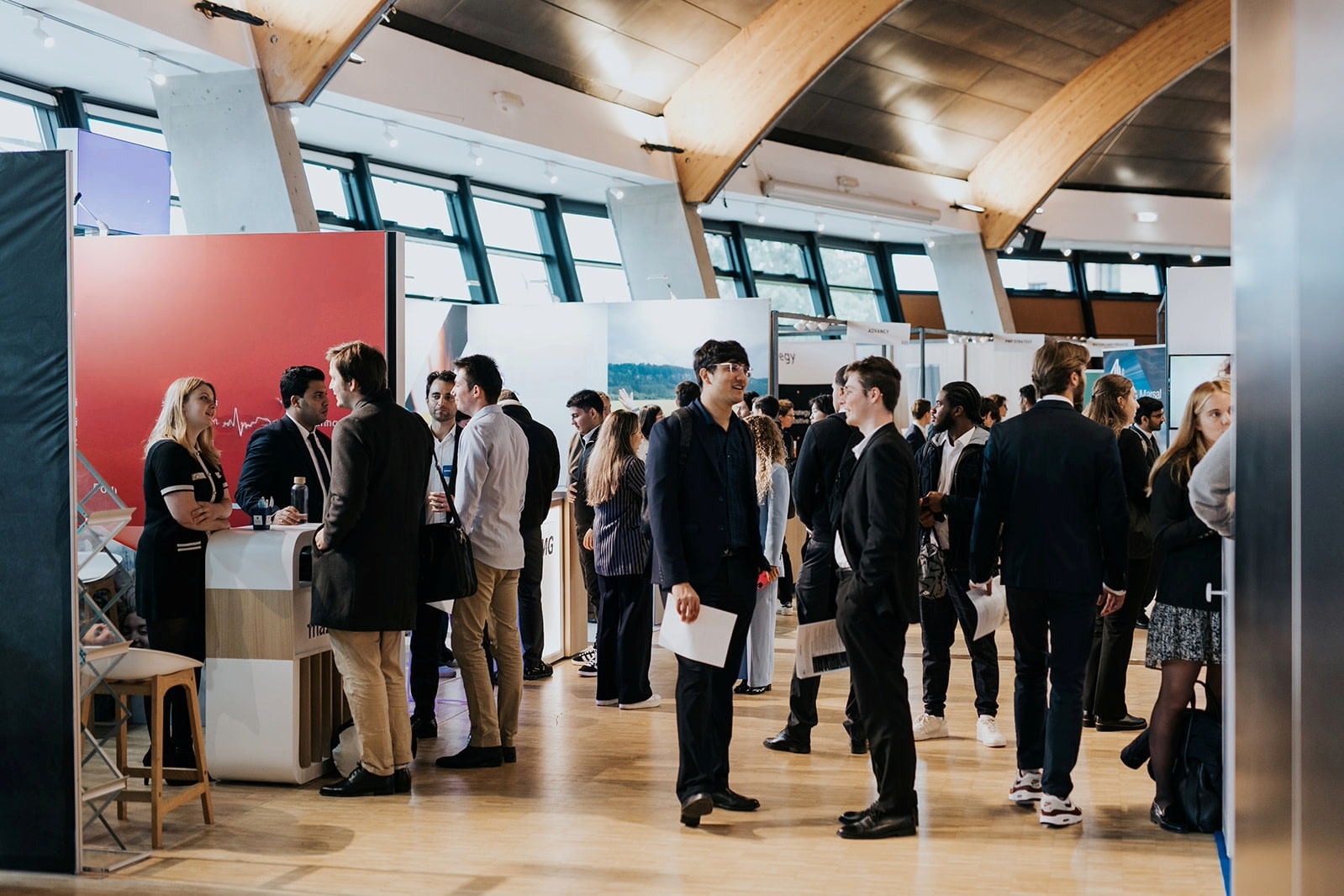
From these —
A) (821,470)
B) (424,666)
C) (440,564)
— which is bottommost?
(424,666)

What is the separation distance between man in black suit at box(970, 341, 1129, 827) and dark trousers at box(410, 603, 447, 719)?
2.50 meters

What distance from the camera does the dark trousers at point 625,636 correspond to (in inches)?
227

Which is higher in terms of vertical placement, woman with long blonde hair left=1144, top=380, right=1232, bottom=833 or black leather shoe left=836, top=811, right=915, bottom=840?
woman with long blonde hair left=1144, top=380, right=1232, bottom=833

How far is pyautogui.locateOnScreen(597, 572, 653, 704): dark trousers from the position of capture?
5.78 m

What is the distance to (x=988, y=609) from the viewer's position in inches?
189

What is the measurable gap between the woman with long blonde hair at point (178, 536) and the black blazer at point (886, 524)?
2.32 m

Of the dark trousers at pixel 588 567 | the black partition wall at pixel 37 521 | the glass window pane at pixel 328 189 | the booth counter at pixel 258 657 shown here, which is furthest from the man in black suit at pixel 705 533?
the glass window pane at pixel 328 189

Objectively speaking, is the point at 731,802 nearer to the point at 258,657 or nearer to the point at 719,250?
the point at 258,657

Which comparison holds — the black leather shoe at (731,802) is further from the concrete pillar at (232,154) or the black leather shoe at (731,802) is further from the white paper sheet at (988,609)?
the concrete pillar at (232,154)

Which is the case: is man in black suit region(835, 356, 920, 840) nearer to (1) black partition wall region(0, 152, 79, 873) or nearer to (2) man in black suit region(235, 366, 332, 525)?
(2) man in black suit region(235, 366, 332, 525)

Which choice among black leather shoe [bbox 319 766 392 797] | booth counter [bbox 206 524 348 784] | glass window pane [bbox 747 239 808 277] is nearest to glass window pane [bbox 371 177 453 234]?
glass window pane [bbox 747 239 808 277]

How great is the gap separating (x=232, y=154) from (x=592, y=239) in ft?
18.1

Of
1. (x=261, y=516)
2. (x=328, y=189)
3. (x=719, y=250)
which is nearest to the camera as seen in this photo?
(x=261, y=516)

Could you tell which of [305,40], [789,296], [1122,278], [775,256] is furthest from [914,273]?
[305,40]
